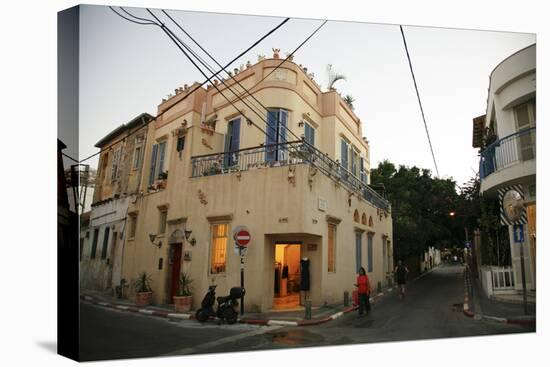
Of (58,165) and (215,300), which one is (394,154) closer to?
(215,300)

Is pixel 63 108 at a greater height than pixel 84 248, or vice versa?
pixel 63 108

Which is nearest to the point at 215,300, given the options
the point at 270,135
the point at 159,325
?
the point at 159,325

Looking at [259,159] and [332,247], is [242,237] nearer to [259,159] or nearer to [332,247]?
[259,159]

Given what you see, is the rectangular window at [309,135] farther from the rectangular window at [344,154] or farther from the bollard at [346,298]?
the bollard at [346,298]

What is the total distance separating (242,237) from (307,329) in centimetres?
174

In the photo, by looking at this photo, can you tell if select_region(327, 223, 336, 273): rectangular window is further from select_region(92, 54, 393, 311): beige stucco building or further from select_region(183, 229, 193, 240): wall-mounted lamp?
select_region(183, 229, 193, 240): wall-mounted lamp

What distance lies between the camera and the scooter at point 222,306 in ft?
19.1

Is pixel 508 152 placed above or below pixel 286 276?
above

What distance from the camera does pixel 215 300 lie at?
19.6ft

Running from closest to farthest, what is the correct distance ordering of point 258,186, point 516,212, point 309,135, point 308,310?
point 308,310
point 258,186
point 309,135
point 516,212

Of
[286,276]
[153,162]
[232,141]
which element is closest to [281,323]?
[286,276]

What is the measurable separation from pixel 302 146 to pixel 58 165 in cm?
373

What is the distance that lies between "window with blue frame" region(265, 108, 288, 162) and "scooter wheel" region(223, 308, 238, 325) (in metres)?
2.54

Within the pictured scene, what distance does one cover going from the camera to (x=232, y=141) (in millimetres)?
6586
